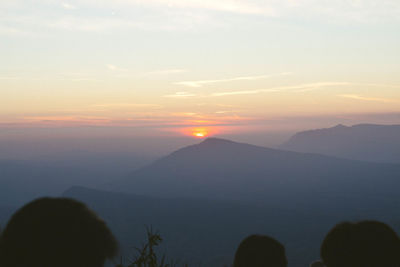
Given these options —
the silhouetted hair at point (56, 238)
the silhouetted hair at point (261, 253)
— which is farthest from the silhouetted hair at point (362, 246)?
the silhouetted hair at point (56, 238)

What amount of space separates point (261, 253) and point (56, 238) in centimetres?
253

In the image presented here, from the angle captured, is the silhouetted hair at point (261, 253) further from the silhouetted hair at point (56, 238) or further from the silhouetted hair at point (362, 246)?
the silhouetted hair at point (56, 238)

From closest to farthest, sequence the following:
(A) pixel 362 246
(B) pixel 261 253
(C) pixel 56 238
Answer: (C) pixel 56 238 < (A) pixel 362 246 < (B) pixel 261 253

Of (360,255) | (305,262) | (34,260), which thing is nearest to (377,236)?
(360,255)

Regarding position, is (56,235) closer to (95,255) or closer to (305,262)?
(95,255)

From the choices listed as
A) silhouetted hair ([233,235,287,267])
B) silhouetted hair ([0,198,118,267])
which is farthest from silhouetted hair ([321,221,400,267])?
silhouetted hair ([0,198,118,267])

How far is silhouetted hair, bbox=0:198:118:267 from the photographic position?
8.24ft

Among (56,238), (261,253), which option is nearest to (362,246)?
(261,253)

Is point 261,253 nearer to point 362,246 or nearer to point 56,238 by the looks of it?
point 362,246

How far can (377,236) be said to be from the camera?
3727mm

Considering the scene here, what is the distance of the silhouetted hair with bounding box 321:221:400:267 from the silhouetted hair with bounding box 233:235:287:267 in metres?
0.70

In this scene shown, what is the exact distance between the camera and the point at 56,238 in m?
2.58

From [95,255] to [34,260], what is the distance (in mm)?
362

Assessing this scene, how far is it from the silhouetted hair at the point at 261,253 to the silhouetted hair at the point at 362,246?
27.6 inches
